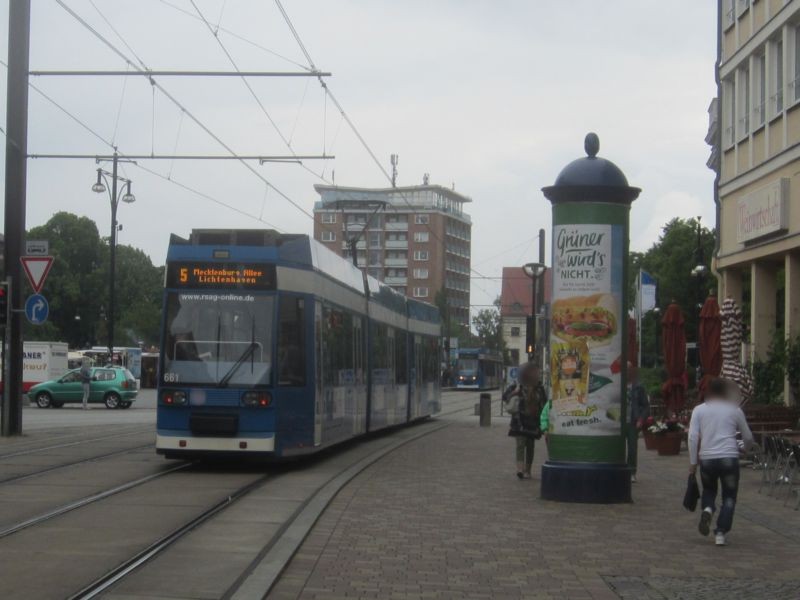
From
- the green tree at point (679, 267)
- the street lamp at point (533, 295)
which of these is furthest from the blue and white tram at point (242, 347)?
the green tree at point (679, 267)

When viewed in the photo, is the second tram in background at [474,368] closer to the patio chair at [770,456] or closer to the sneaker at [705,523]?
the patio chair at [770,456]

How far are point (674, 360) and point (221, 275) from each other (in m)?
10.2

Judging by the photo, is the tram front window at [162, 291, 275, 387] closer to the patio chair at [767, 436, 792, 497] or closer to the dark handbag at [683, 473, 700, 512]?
the patio chair at [767, 436, 792, 497]

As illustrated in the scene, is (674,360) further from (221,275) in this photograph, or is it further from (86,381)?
(86,381)

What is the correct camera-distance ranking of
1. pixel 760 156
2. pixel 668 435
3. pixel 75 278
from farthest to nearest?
1. pixel 75 278
2. pixel 760 156
3. pixel 668 435

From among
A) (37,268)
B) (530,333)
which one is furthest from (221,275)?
(530,333)

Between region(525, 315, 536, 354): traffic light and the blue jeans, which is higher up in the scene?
region(525, 315, 536, 354): traffic light

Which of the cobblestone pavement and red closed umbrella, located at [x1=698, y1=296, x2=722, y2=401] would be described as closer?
the cobblestone pavement

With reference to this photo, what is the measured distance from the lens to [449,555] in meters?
10.8

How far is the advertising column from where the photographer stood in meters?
15.3

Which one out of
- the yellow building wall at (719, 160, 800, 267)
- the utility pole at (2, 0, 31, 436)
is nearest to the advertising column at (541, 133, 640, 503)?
the utility pole at (2, 0, 31, 436)

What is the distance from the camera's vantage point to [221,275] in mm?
18125

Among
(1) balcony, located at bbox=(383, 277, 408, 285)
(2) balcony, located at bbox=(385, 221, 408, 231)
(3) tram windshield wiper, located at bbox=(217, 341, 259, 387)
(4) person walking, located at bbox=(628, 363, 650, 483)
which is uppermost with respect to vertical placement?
(2) balcony, located at bbox=(385, 221, 408, 231)

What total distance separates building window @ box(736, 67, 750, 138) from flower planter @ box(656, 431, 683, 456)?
1049 centimetres
